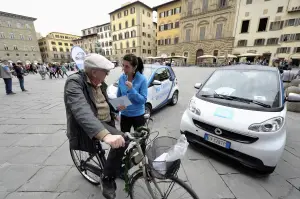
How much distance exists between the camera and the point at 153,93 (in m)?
4.10

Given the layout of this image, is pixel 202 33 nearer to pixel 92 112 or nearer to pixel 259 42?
pixel 259 42

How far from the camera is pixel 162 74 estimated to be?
184 inches

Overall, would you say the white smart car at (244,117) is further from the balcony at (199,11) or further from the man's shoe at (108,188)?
the balcony at (199,11)

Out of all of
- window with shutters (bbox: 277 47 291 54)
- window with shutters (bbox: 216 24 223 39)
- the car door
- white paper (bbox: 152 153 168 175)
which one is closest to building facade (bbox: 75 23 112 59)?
window with shutters (bbox: 216 24 223 39)

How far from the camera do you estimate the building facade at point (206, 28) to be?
27062 mm

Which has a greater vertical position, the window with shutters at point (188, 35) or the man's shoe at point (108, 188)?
the window with shutters at point (188, 35)

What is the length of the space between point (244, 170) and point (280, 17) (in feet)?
105

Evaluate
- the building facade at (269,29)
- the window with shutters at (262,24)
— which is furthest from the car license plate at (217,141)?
the window with shutters at (262,24)

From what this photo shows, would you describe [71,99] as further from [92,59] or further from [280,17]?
[280,17]

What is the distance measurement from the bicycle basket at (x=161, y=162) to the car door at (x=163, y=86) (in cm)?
299

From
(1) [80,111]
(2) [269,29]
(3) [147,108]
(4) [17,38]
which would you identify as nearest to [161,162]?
(1) [80,111]

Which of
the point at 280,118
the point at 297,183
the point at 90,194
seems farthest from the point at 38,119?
the point at 297,183

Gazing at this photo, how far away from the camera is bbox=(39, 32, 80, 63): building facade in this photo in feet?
201

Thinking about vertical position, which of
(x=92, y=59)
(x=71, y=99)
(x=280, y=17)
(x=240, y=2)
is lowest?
(x=71, y=99)
